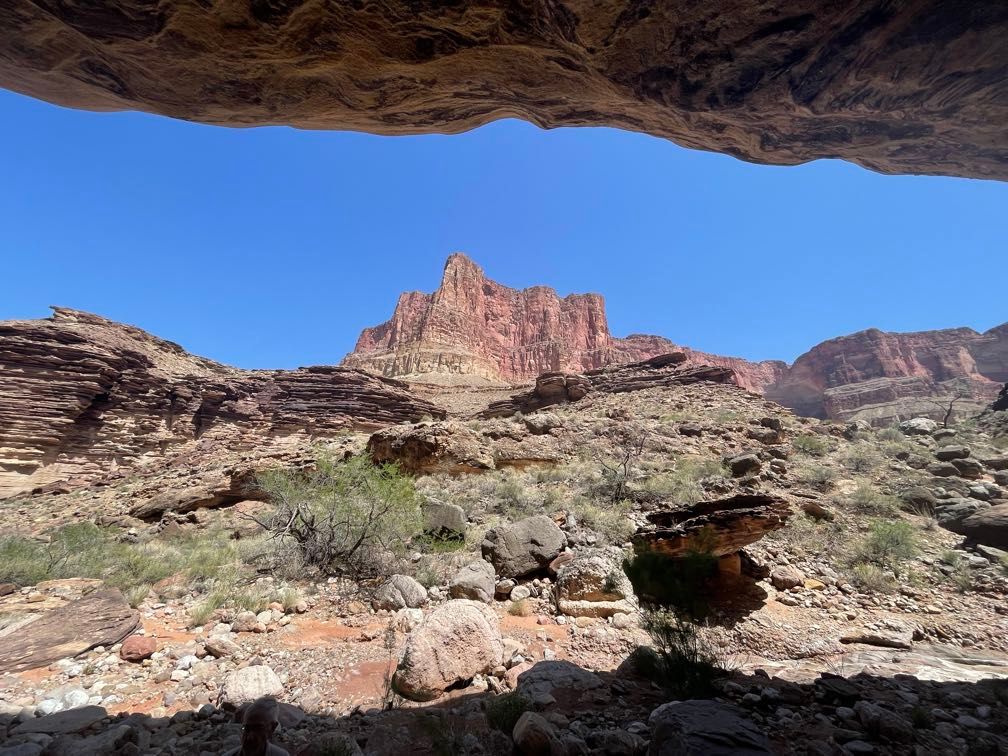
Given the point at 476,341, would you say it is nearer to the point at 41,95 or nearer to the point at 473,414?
the point at 473,414

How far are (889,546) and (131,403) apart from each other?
35109 mm

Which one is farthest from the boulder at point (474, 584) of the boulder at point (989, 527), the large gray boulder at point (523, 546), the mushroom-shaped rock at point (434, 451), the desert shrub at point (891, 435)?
the desert shrub at point (891, 435)

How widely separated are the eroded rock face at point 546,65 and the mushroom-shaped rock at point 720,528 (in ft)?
16.4

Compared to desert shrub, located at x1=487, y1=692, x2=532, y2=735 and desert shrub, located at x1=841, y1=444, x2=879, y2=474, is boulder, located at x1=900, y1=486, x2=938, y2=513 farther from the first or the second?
desert shrub, located at x1=487, y1=692, x2=532, y2=735

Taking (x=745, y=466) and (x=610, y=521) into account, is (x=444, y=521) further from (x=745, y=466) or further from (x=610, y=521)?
(x=745, y=466)

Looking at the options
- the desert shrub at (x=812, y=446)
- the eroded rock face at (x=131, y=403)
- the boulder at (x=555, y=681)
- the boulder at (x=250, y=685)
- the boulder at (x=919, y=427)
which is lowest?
the boulder at (x=555, y=681)

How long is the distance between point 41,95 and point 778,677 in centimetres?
951

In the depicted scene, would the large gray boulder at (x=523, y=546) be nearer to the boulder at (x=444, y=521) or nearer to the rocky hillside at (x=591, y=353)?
the boulder at (x=444, y=521)

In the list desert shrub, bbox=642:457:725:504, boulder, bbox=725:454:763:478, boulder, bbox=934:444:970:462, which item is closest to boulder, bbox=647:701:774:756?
desert shrub, bbox=642:457:725:504

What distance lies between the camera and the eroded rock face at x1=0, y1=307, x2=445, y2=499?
71.6 ft

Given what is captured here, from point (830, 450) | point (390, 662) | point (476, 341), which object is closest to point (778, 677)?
point (390, 662)

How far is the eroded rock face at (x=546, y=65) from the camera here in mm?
3557

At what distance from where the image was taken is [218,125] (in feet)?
16.4

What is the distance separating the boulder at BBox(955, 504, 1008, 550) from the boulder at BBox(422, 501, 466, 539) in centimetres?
942
